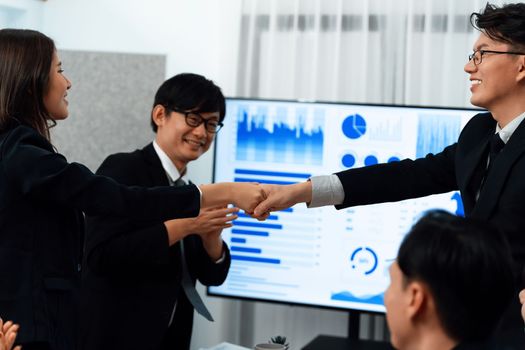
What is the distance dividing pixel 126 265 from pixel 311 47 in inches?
56.1

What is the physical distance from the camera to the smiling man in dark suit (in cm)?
259

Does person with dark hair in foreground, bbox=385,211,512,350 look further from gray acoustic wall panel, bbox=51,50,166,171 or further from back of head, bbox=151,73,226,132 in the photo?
gray acoustic wall panel, bbox=51,50,166,171

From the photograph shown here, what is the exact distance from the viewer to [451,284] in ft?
4.00

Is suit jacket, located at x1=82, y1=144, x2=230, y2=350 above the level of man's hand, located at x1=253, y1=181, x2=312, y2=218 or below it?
below

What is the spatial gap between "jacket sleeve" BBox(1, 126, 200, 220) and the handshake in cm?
23

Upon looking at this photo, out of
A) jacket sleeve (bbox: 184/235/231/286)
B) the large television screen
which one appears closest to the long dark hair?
jacket sleeve (bbox: 184/235/231/286)

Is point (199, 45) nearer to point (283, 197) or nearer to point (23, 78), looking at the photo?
point (283, 197)

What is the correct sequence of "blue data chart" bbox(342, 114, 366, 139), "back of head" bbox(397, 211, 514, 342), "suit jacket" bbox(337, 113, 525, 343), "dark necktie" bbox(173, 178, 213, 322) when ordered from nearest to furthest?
"back of head" bbox(397, 211, 514, 342)
"suit jacket" bbox(337, 113, 525, 343)
"dark necktie" bbox(173, 178, 213, 322)
"blue data chart" bbox(342, 114, 366, 139)

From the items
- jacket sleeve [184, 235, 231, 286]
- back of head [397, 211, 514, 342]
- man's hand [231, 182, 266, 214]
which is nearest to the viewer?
back of head [397, 211, 514, 342]

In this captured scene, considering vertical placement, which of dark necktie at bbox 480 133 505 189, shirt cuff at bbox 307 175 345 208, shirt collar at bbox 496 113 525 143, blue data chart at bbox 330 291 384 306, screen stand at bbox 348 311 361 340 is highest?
shirt collar at bbox 496 113 525 143

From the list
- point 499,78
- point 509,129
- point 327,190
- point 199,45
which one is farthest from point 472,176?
point 199,45

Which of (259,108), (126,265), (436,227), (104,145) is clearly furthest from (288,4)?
(436,227)

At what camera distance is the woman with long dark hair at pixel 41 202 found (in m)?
1.93

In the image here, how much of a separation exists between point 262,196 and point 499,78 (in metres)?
0.82
